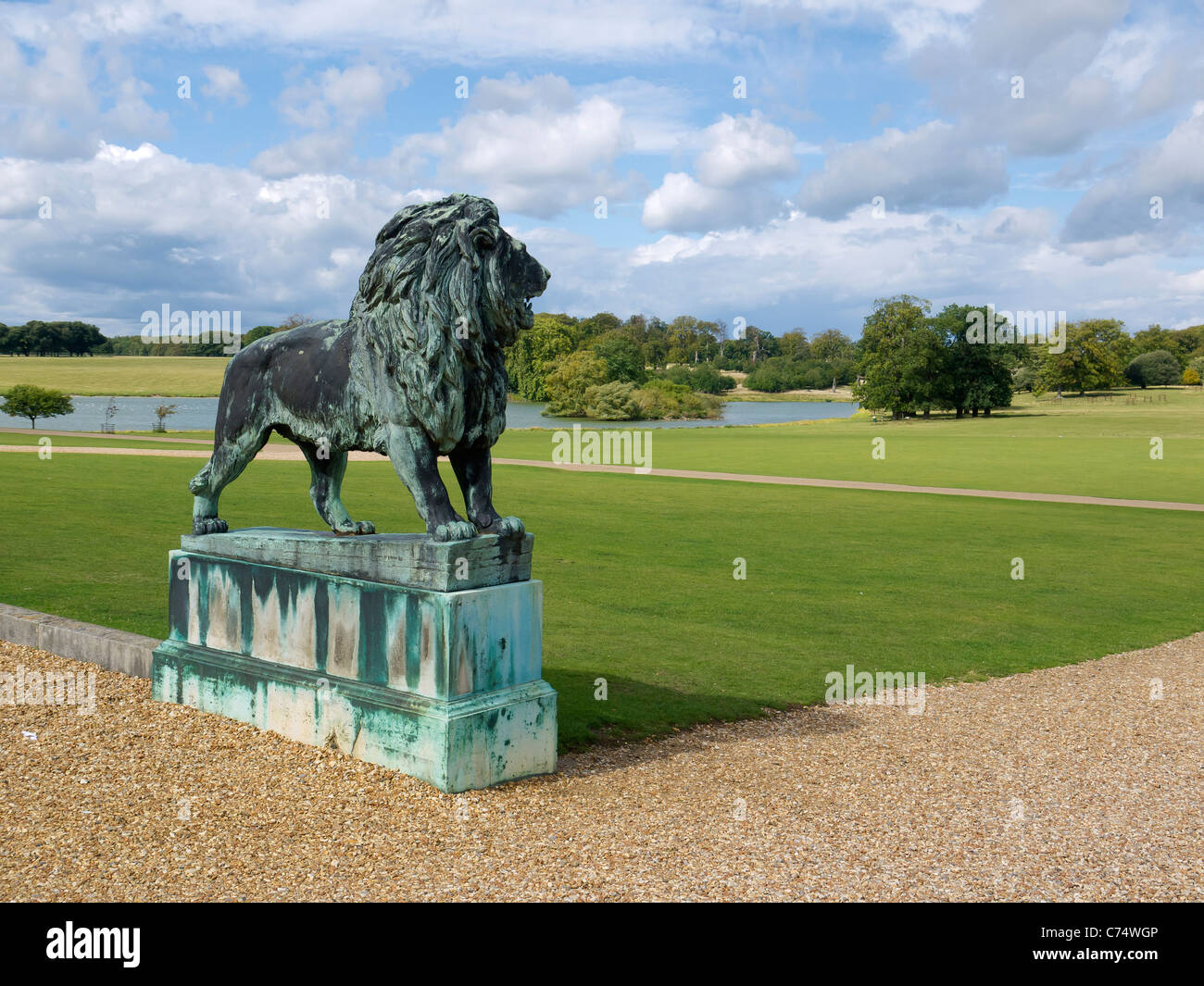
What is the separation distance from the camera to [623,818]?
559 cm

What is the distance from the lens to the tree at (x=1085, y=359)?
3917 inches

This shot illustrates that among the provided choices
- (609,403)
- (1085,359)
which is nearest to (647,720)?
(609,403)

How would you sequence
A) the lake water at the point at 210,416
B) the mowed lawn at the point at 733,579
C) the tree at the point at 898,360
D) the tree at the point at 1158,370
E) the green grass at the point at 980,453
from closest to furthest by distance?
the mowed lawn at the point at 733,579, the green grass at the point at 980,453, the lake water at the point at 210,416, the tree at the point at 898,360, the tree at the point at 1158,370

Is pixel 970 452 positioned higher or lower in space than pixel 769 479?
higher

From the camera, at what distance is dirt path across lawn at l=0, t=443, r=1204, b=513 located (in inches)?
1030

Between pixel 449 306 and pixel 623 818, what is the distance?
3.06m

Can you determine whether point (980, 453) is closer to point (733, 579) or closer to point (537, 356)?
point (733, 579)

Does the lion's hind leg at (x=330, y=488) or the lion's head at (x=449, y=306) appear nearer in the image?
the lion's head at (x=449, y=306)

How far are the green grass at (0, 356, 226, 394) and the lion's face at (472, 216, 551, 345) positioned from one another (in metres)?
82.3

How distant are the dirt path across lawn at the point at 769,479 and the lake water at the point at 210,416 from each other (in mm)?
10184

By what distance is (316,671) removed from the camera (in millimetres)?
6449

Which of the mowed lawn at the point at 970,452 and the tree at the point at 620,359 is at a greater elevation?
the tree at the point at 620,359

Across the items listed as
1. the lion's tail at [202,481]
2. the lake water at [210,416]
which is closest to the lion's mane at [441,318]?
the lion's tail at [202,481]

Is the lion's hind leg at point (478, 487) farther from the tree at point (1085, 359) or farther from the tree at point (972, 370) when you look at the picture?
the tree at point (1085, 359)
